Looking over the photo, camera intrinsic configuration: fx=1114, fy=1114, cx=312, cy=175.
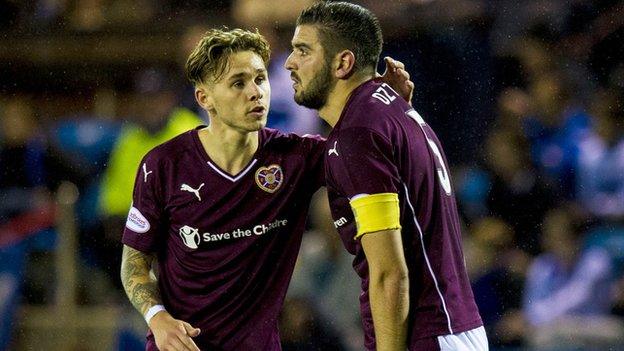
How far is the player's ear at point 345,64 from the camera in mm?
3875

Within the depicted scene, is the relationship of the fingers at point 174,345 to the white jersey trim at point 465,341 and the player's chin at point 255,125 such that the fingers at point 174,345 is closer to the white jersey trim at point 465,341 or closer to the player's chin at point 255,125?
the player's chin at point 255,125

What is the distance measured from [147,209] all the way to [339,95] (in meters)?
0.99

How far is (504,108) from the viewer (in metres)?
8.02

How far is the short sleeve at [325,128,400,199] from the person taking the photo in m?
3.53

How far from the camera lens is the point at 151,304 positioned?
435 centimetres

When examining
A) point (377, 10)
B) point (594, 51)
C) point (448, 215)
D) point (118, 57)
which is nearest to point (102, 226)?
point (118, 57)

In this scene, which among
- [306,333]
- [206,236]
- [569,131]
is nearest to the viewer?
[206,236]

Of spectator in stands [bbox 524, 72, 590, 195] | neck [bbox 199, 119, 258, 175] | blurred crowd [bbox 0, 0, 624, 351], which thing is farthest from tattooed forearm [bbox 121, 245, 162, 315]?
spectator in stands [bbox 524, 72, 590, 195]

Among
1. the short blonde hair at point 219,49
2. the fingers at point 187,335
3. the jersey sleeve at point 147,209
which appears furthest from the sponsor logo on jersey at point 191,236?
the short blonde hair at point 219,49

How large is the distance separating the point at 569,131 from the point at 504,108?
1.60 ft

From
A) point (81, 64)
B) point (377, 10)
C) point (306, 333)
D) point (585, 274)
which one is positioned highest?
point (377, 10)

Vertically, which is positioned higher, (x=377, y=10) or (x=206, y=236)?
(x=377, y=10)

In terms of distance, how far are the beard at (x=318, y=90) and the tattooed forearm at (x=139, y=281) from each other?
1037mm

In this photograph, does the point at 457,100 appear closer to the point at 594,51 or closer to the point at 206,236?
the point at 594,51
